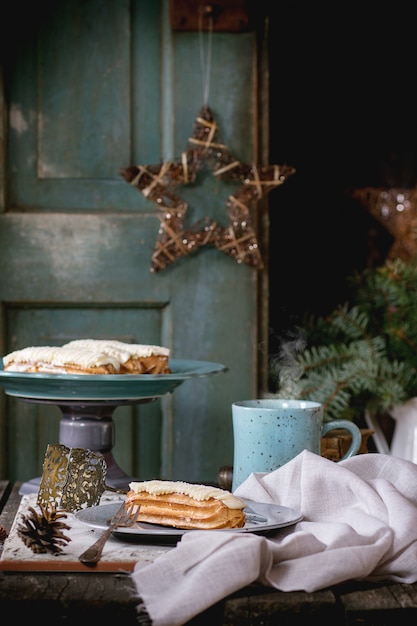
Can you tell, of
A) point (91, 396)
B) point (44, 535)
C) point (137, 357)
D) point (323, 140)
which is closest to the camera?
point (44, 535)

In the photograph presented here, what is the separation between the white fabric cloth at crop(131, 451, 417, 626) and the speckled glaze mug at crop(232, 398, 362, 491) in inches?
2.2

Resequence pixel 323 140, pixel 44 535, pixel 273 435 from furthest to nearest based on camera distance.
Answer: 1. pixel 323 140
2. pixel 273 435
3. pixel 44 535

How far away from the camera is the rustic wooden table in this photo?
2.39 ft

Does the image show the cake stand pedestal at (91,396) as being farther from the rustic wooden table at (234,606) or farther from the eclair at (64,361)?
the rustic wooden table at (234,606)

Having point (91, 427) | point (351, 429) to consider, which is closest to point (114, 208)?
point (91, 427)

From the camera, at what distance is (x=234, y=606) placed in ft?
2.40

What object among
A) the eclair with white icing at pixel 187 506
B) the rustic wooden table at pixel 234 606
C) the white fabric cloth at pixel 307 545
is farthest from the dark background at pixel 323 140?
the rustic wooden table at pixel 234 606

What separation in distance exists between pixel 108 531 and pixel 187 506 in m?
0.09

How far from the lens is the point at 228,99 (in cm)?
200

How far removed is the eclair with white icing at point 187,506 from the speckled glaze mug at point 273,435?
0.20 meters

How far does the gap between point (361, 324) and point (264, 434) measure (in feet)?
3.14

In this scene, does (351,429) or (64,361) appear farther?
(64,361)

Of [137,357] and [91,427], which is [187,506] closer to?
[91,427]

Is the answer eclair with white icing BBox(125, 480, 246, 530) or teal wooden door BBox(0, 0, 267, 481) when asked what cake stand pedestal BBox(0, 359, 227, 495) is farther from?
teal wooden door BBox(0, 0, 267, 481)
